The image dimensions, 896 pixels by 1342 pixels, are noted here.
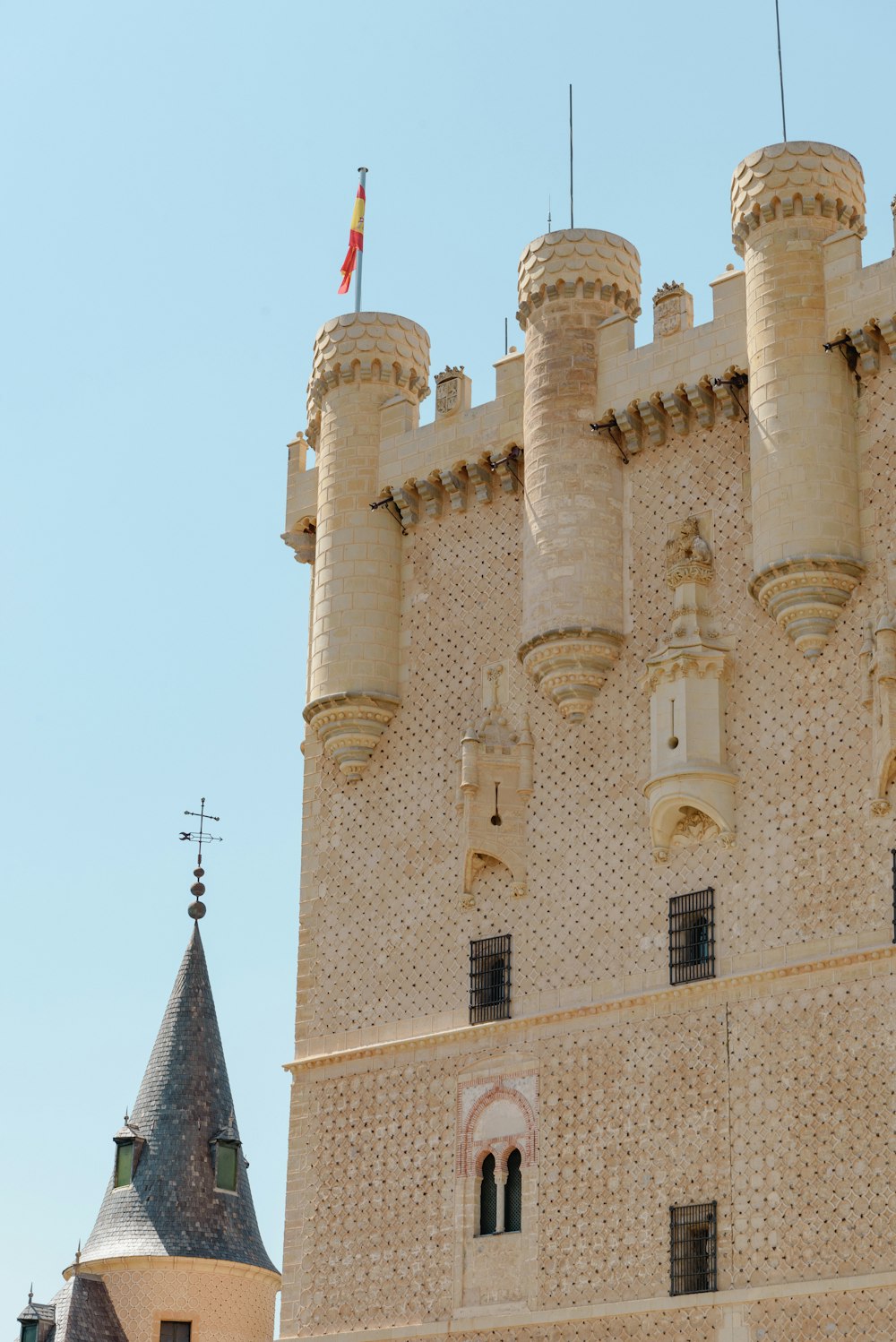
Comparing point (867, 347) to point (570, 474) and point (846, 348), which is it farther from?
point (570, 474)

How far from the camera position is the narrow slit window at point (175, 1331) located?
1227 inches

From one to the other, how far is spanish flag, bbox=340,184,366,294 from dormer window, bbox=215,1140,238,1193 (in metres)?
13.2

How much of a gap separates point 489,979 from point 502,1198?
2.01 m

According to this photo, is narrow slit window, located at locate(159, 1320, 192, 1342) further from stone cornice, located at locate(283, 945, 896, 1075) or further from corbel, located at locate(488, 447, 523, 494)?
corbel, located at locate(488, 447, 523, 494)

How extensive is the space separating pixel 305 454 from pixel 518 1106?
8301 millimetres

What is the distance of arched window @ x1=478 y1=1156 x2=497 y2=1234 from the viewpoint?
69.3 feet

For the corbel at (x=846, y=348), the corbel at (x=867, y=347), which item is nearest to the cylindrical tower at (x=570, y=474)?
the corbel at (x=846, y=348)

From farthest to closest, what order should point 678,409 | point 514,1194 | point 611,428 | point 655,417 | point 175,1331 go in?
point 175,1331 < point 611,428 < point 655,417 < point 678,409 < point 514,1194

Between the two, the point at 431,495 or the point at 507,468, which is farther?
the point at 431,495

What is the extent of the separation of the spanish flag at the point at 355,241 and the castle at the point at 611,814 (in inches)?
60.1

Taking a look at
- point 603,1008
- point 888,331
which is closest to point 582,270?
point 888,331

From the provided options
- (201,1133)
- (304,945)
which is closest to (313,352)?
(304,945)

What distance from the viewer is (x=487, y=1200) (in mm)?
21234

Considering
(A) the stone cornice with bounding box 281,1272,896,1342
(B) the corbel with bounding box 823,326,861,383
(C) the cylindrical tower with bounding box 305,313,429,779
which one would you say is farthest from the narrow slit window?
(B) the corbel with bounding box 823,326,861,383
